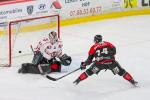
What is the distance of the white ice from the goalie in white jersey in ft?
0.51

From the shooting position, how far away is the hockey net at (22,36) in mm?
10406

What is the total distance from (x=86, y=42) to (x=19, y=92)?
4256mm

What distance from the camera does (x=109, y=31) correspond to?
534 inches

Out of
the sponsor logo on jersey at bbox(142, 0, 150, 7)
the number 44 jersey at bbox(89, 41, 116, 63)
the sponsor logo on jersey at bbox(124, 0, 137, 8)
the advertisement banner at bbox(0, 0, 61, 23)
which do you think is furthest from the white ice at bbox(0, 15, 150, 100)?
the sponsor logo on jersey at bbox(142, 0, 150, 7)

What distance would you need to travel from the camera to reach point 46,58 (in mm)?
9875

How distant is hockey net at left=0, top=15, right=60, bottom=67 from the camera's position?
10406 millimetres

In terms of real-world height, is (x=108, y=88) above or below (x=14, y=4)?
below

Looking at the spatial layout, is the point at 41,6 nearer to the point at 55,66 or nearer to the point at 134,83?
the point at 55,66

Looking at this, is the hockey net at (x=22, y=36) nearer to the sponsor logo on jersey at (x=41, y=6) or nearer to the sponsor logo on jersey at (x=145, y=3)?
the sponsor logo on jersey at (x=41, y=6)

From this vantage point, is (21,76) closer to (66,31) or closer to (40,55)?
(40,55)

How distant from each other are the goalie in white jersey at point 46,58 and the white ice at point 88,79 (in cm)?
16

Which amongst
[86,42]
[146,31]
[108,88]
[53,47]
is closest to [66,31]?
[86,42]

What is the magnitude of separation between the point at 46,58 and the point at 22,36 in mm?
1231

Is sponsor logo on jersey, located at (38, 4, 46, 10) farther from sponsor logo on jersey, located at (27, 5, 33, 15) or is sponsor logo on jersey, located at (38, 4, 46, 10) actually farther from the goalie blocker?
the goalie blocker
